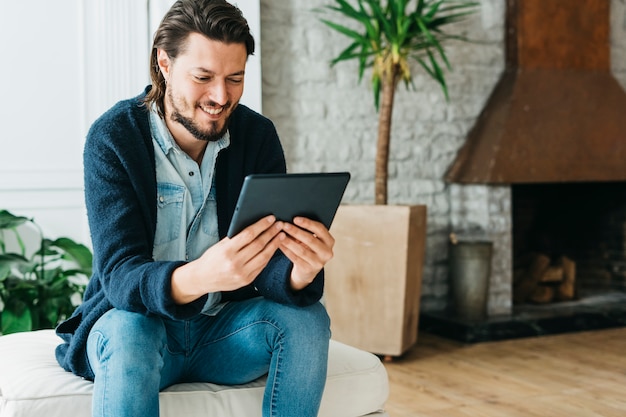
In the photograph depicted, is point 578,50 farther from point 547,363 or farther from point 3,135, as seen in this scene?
point 3,135

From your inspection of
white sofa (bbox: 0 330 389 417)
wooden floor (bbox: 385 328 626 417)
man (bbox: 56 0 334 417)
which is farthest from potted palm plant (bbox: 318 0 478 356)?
man (bbox: 56 0 334 417)

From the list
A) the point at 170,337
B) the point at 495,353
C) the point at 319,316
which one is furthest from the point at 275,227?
the point at 495,353

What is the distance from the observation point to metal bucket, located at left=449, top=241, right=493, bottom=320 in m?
4.01

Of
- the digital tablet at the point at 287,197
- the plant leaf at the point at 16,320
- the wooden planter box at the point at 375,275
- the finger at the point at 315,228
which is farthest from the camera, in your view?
the wooden planter box at the point at 375,275

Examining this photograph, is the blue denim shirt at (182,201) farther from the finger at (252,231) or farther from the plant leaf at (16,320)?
the plant leaf at (16,320)

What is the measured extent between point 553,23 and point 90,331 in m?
3.52

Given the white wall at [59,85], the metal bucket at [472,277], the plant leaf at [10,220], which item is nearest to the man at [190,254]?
the plant leaf at [10,220]

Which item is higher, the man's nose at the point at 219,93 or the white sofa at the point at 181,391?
the man's nose at the point at 219,93

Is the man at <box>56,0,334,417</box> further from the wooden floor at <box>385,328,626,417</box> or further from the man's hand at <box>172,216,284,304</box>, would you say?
the wooden floor at <box>385,328,626,417</box>

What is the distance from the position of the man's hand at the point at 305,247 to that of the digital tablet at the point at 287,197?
0.02m

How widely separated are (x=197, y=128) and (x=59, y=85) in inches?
73.4

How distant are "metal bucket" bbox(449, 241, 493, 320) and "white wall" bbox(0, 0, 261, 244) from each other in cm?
184

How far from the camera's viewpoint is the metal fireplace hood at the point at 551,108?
4125 millimetres

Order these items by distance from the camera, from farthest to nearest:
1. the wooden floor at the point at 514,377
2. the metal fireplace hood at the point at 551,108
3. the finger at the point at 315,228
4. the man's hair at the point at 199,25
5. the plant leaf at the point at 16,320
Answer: the metal fireplace hood at the point at 551,108 < the plant leaf at the point at 16,320 < the wooden floor at the point at 514,377 < the man's hair at the point at 199,25 < the finger at the point at 315,228
